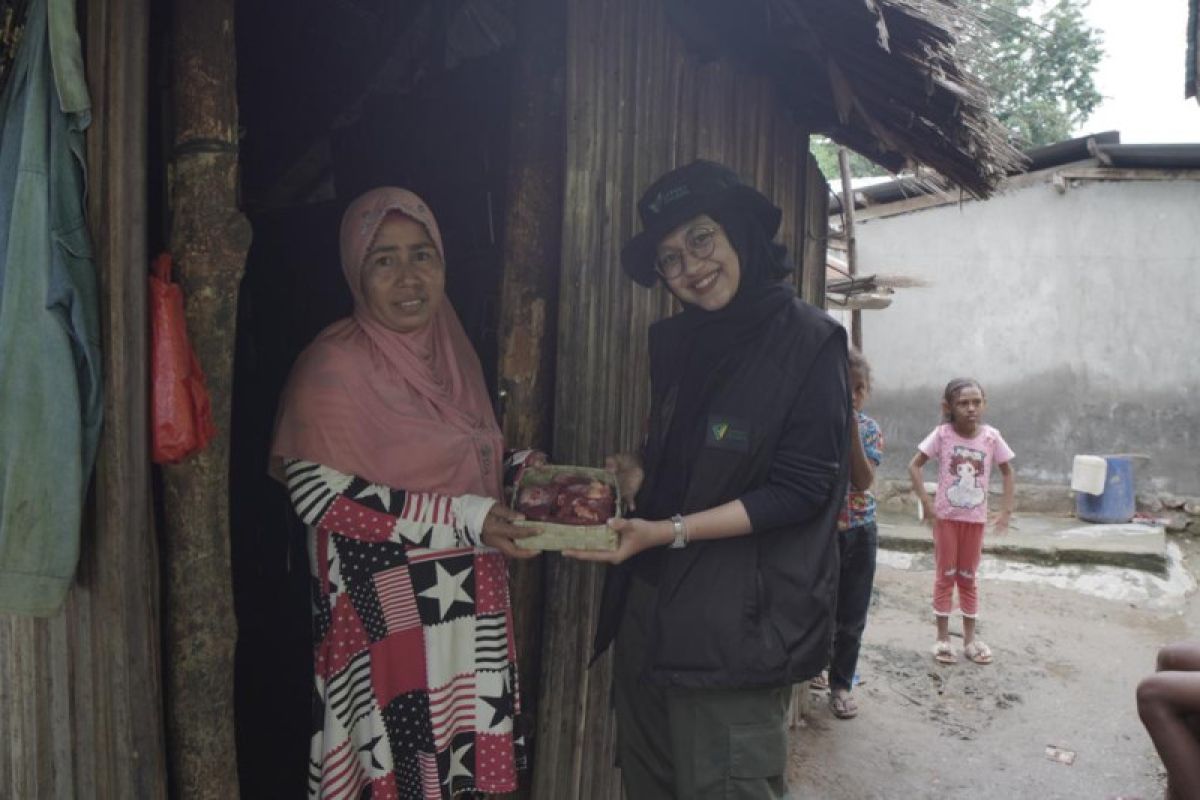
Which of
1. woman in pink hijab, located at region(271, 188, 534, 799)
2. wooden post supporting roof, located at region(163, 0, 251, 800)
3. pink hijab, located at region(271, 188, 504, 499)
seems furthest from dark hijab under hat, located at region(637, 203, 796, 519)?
wooden post supporting roof, located at region(163, 0, 251, 800)

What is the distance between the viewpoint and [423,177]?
375 centimetres

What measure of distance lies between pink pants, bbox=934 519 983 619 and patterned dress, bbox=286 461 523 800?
442cm

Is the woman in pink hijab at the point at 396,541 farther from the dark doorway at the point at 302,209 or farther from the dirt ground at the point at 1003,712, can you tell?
the dirt ground at the point at 1003,712

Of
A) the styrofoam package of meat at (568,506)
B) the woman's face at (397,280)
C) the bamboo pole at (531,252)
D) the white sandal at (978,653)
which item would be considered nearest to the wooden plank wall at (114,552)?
the woman's face at (397,280)

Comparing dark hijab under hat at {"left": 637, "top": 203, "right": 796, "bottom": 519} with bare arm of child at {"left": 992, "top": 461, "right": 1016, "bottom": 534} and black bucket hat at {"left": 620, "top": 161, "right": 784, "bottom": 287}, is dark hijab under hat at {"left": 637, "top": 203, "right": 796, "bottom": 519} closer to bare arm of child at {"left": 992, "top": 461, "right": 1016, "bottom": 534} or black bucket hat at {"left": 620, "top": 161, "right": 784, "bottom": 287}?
black bucket hat at {"left": 620, "top": 161, "right": 784, "bottom": 287}

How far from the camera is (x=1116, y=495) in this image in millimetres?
9977

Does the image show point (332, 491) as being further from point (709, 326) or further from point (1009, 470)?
point (1009, 470)

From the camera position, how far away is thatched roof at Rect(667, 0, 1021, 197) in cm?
285

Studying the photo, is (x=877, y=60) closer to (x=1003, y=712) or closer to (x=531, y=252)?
(x=531, y=252)

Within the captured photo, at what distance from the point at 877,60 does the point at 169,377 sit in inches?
103

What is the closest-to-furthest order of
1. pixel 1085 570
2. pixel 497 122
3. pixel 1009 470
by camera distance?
pixel 497 122 → pixel 1009 470 → pixel 1085 570

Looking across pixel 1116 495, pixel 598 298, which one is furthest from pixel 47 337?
pixel 1116 495

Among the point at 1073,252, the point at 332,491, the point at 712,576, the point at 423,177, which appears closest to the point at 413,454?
the point at 332,491

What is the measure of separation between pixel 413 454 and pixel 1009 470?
506cm
